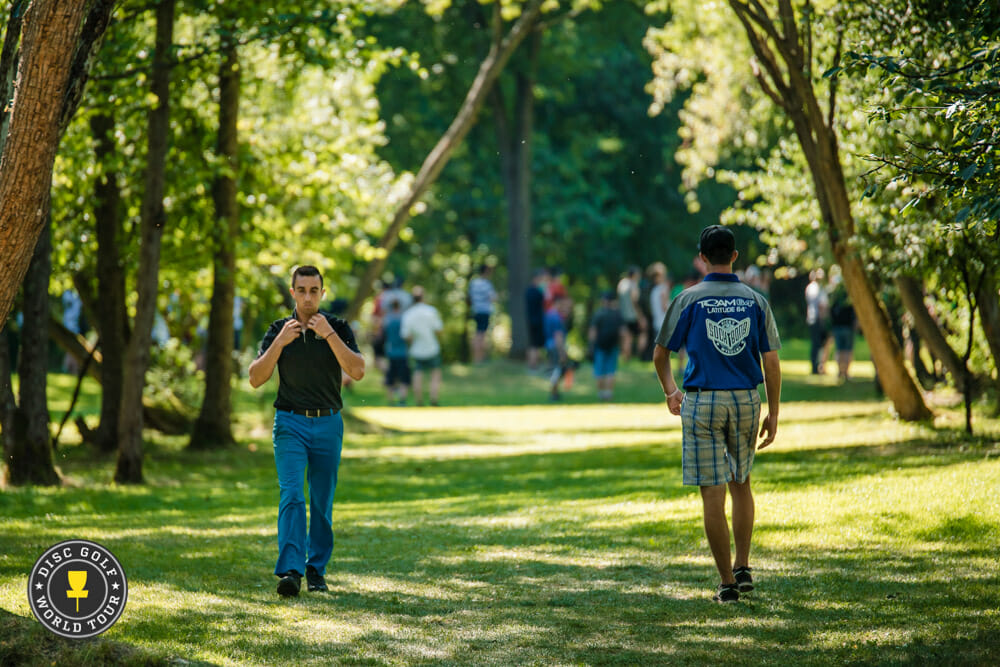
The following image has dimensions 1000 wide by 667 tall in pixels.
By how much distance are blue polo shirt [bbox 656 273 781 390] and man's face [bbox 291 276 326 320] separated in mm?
2094

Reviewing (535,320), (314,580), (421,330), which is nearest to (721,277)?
(314,580)

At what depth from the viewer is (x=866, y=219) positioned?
14.7 m

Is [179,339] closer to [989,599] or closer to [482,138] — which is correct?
[989,599]

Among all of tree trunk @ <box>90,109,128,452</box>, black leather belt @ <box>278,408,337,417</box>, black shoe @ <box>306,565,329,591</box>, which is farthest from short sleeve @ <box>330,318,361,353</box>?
tree trunk @ <box>90,109,128,452</box>

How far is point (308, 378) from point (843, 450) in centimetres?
775

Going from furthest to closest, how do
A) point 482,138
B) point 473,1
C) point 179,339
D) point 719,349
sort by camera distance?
point 482,138
point 473,1
point 179,339
point 719,349

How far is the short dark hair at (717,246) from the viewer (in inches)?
300

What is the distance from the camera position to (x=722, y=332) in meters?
7.55

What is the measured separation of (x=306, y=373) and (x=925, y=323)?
988cm

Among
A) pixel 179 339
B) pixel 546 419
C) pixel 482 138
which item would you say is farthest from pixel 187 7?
pixel 482 138

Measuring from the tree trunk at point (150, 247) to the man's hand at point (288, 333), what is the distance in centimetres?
673

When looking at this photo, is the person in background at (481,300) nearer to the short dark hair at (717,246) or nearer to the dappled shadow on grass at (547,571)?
the dappled shadow on grass at (547,571)

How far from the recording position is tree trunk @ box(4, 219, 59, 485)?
13.9 meters

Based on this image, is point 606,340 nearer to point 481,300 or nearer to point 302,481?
A: point 481,300
